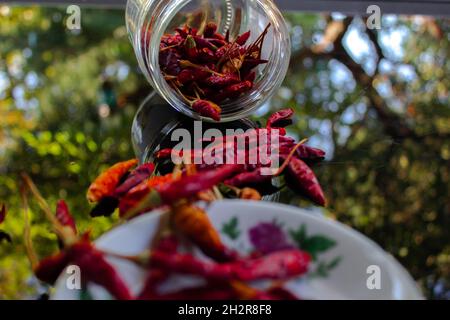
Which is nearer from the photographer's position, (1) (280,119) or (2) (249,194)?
(2) (249,194)

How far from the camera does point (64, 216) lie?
0.75m

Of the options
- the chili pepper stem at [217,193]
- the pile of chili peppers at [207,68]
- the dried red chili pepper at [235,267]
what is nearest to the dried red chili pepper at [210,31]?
the pile of chili peppers at [207,68]

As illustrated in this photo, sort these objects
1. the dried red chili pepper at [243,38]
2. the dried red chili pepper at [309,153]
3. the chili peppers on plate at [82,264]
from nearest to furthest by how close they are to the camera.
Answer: the chili peppers on plate at [82,264] → the dried red chili pepper at [309,153] → the dried red chili pepper at [243,38]

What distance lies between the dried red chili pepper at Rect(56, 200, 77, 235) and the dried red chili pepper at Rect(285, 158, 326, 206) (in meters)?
0.27

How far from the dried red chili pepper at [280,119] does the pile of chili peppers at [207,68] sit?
0.06 metres

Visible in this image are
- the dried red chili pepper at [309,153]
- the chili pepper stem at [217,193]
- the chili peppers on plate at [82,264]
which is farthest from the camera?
the dried red chili pepper at [309,153]

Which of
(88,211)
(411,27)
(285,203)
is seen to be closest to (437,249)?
(285,203)

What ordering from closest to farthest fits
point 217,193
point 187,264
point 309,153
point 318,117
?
point 187,264, point 217,193, point 309,153, point 318,117

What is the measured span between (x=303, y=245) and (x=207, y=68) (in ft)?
1.25

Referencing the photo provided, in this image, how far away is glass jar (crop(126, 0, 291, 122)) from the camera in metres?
0.96

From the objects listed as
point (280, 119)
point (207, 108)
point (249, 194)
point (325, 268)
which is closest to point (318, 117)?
point (280, 119)

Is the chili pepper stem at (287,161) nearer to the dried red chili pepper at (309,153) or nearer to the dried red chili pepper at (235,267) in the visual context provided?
the dried red chili pepper at (309,153)

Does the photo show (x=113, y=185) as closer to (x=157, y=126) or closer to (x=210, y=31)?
(x=157, y=126)

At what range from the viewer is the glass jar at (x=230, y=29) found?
3.14 feet
